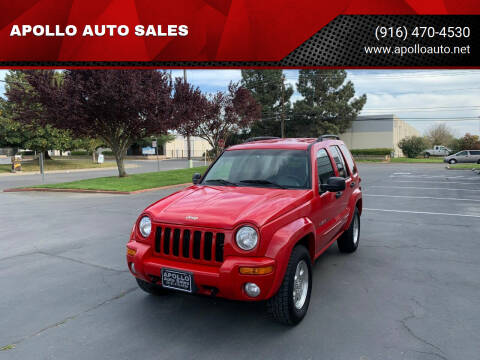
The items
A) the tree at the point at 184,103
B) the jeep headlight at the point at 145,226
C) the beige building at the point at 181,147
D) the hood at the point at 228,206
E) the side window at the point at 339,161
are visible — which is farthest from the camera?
the beige building at the point at 181,147

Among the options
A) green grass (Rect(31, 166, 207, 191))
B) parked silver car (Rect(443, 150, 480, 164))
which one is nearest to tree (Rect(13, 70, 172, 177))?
green grass (Rect(31, 166, 207, 191))

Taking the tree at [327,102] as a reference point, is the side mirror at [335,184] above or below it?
below

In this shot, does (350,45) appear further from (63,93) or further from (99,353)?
(63,93)

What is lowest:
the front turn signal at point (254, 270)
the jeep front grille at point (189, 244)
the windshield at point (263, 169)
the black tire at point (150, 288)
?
the black tire at point (150, 288)

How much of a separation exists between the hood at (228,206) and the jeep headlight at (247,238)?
0.27ft

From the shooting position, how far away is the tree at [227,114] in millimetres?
28844

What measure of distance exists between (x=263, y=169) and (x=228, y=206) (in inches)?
45.4

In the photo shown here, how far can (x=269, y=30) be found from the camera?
10648 mm

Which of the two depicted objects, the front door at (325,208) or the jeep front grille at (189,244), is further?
the front door at (325,208)

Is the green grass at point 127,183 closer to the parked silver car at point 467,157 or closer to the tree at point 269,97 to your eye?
the parked silver car at point 467,157

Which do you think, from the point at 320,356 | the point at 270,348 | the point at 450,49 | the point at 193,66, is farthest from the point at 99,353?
the point at 450,49

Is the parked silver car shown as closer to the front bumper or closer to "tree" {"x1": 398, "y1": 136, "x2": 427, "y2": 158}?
"tree" {"x1": 398, "y1": 136, "x2": 427, "y2": 158}

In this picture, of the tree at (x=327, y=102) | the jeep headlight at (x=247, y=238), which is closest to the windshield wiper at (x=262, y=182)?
the jeep headlight at (x=247, y=238)

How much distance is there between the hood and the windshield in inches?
9.1
